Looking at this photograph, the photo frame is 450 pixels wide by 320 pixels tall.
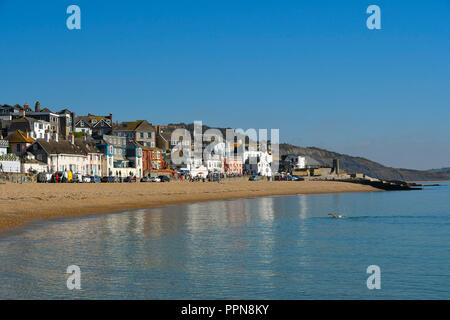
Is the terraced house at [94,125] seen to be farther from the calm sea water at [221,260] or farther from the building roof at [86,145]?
the calm sea water at [221,260]

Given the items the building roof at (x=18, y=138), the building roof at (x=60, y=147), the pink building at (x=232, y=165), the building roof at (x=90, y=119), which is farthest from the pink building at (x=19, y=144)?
the pink building at (x=232, y=165)

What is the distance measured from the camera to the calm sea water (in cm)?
1709

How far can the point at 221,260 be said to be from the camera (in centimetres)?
2208

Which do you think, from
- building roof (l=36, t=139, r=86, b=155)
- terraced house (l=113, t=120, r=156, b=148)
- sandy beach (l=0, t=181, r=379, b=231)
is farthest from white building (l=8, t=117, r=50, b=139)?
sandy beach (l=0, t=181, r=379, b=231)

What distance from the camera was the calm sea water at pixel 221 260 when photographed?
17094mm

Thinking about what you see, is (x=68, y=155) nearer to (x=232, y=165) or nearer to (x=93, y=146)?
(x=93, y=146)

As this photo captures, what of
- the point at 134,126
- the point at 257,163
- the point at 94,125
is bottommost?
the point at 257,163

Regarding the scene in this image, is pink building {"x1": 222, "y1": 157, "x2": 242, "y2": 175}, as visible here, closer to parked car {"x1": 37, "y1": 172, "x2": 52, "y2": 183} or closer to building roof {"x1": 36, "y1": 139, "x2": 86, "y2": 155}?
building roof {"x1": 36, "y1": 139, "x2": 86, "y2": 155}

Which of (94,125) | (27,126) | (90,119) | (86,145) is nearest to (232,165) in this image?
(90,119)

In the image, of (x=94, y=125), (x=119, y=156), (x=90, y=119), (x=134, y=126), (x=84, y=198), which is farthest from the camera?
(x=90, y=119)

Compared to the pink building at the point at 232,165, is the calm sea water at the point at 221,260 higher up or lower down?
lower down

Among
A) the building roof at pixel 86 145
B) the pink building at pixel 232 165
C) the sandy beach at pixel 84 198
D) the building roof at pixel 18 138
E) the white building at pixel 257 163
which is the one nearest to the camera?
the sandy beach at pixel 84 198
